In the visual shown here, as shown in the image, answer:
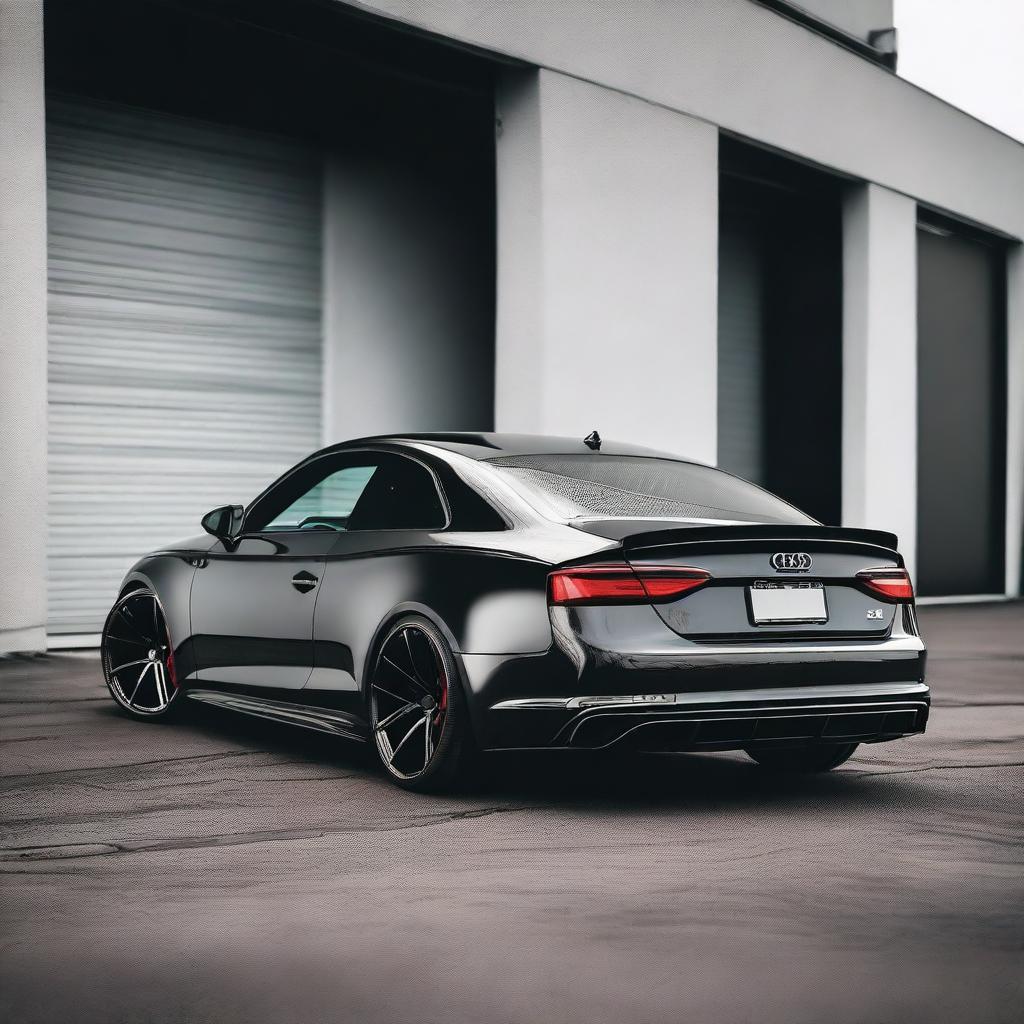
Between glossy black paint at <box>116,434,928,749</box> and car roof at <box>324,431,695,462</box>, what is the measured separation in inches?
0.7

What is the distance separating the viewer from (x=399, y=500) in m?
6.45

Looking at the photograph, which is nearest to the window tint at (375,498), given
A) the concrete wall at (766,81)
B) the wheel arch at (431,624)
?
the wheel arch at (431,624)

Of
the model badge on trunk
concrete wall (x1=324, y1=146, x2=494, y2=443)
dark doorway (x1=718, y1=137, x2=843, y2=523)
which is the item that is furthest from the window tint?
dark doorway (x1=718, y1=137, x2=843, y2=523)

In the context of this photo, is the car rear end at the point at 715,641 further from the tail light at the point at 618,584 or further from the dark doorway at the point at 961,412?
the dark doorway at the point at 961,412

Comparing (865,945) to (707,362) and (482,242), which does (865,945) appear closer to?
(707,362)

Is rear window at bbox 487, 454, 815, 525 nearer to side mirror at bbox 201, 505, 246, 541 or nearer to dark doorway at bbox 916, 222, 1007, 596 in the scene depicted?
side mirror at bbox 201, 505, 246, 541

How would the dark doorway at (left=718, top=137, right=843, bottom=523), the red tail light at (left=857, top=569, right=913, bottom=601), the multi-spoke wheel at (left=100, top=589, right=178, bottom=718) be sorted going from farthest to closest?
the dark doorway at (left=718, top=137, right=843, bottom=523) → the multi-spoke wheel at (left=100, top=589, right=178, bottom=718) → the red tail light at (left=857, top=569, right=913, bottom=601)

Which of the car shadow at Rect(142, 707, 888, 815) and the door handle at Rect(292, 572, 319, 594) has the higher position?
the door handle at Rect(292, 572, 319, 594)

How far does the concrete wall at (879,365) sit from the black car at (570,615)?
498 inches

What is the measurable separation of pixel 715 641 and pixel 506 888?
136 centimetres

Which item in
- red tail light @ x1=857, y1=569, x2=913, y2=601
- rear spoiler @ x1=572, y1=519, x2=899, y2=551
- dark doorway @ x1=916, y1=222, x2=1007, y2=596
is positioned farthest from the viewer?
dark doorway @ x1=916, y1=222, x2=1007, y2=596

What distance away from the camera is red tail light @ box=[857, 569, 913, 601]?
5895 mm

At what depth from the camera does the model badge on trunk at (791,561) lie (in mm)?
5648

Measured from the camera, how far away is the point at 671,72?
15648 millimetres
